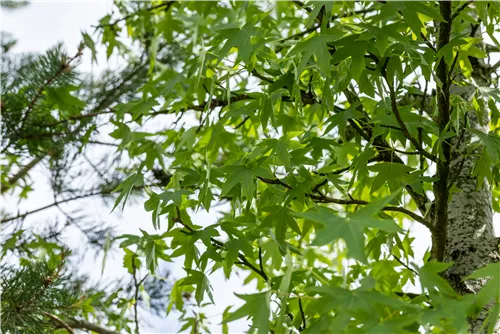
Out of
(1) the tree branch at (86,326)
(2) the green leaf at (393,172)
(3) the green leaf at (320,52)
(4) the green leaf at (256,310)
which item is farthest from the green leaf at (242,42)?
(1) the tree branch at (86,326)

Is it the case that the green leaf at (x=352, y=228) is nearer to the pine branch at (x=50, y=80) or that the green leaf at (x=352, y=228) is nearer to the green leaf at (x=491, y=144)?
the green leaf at (x=491, y=144)

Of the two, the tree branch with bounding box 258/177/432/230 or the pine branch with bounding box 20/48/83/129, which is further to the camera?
the pine branch with bounding box 20/48/83/129

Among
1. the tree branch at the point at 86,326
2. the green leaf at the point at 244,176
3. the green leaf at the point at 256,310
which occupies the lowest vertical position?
the green leaf at the point at 256,310

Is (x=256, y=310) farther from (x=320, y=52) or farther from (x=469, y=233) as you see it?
(x=469, y=233)

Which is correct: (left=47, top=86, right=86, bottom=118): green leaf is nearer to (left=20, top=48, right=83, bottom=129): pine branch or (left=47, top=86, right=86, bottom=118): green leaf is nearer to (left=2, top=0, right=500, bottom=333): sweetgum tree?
(left=20, top=48, right=83, bottom=129): pine branch

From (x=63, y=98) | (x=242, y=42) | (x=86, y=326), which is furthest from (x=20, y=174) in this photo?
(x=242, y=42)

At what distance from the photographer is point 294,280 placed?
110cm

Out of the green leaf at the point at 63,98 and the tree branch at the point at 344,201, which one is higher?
the green leaf at the point at 63,98

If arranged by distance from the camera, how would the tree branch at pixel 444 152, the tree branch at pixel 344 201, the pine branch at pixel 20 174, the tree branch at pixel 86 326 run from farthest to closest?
the pine branch at pixel 20 174
the tree branch at pixel 86 326
the tree branch at pixel 344 201
the tree branch at pixel 444 152

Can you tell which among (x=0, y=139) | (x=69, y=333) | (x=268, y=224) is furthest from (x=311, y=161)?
(x=0, y=139)

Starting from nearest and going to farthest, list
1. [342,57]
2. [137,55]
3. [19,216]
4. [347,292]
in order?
[347,292]
[342,57]
[19,216]
[137,55]

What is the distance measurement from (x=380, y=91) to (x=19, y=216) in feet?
4.60

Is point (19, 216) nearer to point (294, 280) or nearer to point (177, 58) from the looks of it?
point (177, 58)

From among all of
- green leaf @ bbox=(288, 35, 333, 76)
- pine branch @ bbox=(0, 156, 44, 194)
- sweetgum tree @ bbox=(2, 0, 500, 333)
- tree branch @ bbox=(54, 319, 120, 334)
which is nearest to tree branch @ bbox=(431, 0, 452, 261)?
sweetgum tree @ bbox=(2, 0, 500, 333)
